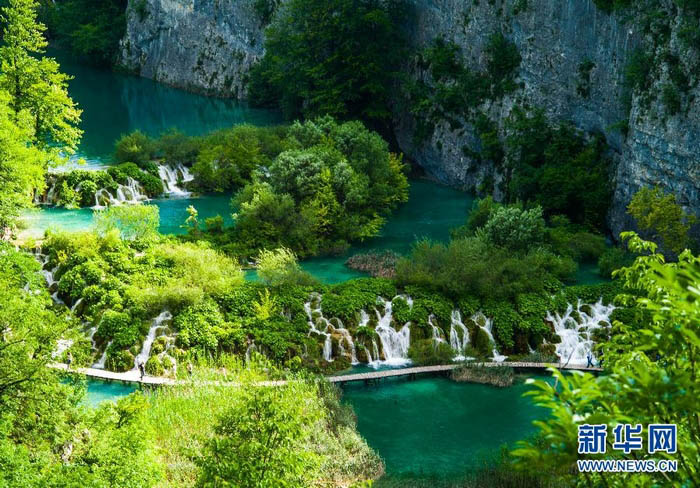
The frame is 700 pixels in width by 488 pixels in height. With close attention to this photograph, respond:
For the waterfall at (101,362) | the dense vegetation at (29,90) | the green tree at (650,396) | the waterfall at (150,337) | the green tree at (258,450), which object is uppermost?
the green tree at (650,396)

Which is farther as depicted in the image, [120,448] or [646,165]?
[646,165]

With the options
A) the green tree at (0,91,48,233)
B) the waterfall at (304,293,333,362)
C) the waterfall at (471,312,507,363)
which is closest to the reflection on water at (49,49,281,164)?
the green tree at (0,91,48,233)

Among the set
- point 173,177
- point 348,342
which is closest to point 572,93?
point 348,342

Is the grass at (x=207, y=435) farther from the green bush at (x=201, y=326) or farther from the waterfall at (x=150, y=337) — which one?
the green bush at (x=201, y=326)

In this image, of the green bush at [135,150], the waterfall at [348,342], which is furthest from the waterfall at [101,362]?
the green bush at [135,150]

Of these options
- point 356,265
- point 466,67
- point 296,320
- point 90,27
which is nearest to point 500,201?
point 466,67

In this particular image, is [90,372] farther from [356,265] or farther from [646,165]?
[646,165]

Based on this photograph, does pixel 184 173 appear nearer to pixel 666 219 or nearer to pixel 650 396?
pixel 666 219
